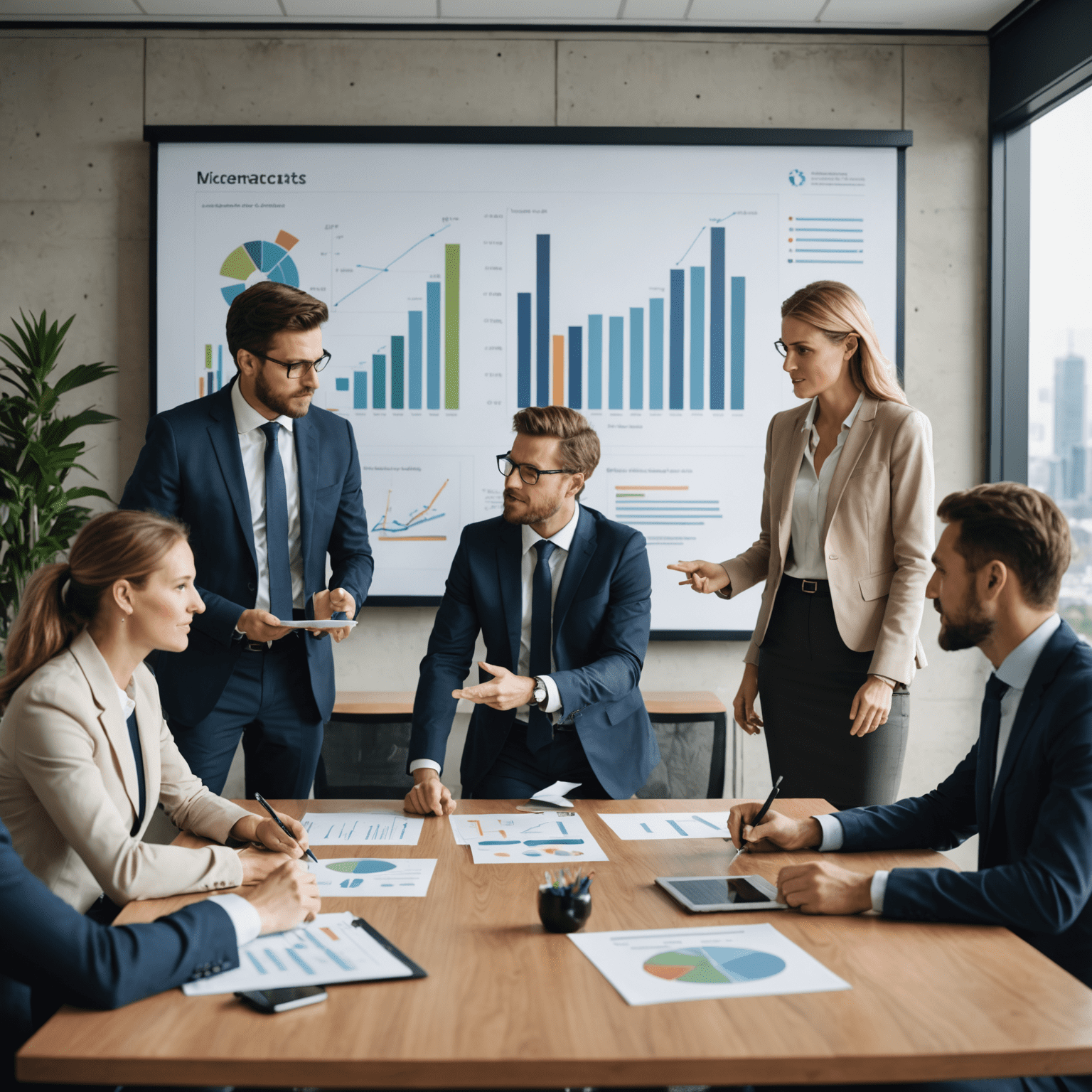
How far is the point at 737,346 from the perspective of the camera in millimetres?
3787

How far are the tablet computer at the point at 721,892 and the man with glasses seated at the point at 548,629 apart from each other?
0.72 meters

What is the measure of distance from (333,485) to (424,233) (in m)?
1.50

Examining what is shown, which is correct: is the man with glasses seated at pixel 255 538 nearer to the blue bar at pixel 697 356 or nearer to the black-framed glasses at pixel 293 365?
the black-framed glasses at pixel 293 365

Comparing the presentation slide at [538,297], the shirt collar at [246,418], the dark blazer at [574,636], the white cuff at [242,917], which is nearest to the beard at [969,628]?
the dark blazer at [574,636]

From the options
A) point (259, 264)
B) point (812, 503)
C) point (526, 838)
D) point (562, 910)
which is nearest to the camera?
point (562, 910)

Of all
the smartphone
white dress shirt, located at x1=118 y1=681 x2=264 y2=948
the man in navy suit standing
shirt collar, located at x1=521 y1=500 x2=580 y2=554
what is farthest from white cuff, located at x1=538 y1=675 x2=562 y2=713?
the smartphone

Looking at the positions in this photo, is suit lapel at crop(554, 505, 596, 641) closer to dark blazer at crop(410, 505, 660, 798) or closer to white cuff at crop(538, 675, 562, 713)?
dark blazer at crop(410, 505, 660, 798)

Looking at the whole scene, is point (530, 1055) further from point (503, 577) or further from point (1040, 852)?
point (503, 577)

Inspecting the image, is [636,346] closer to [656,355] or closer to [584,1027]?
[656,355]

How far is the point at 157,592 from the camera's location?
1.74 m

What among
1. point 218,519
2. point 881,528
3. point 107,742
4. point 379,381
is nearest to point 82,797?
point 107,742

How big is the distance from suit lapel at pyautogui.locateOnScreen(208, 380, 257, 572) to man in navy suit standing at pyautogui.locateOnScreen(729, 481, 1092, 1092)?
1435 millimetres

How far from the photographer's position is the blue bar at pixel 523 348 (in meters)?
3.76

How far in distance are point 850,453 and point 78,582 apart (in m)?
1.78
